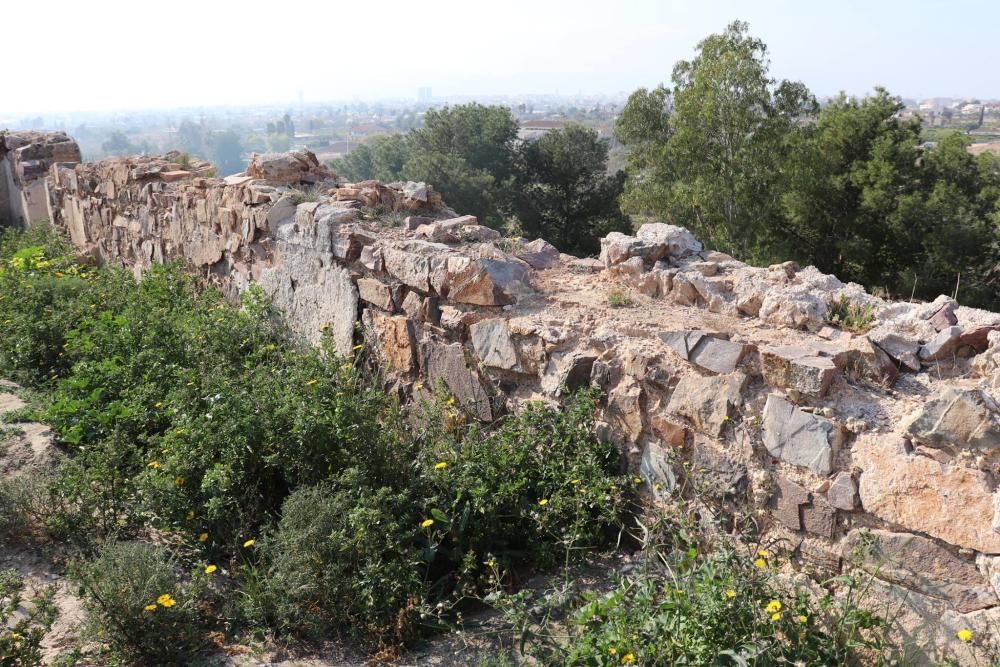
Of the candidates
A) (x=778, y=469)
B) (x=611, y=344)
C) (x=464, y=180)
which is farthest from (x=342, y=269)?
(x=464, y=180)

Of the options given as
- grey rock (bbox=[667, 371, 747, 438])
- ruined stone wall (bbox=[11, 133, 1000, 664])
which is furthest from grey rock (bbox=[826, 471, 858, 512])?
grey rock (bbox=[667, 371, 747, 438])

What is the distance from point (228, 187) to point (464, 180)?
13.2 m

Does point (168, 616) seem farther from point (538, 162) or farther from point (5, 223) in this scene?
point (538, 162)

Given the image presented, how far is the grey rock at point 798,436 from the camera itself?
2973 millimetres

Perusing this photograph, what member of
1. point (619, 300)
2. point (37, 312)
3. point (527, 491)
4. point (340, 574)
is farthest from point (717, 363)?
point (37, 312)

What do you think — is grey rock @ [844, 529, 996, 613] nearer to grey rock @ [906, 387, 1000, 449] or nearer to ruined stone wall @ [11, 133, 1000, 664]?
ruined stone wall @ [11, 133, 1000, 664]

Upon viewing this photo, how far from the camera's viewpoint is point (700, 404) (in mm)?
3346

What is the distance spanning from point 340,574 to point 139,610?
0.74m

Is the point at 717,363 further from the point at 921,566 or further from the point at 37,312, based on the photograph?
the point at 37,312

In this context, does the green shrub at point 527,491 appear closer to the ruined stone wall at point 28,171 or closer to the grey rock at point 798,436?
the grey rock at point 798,436

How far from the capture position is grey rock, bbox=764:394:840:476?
297 cm

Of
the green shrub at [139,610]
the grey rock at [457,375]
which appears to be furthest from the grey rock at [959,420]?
the green shrub at [139,610]

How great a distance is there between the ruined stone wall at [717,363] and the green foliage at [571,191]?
14660mm

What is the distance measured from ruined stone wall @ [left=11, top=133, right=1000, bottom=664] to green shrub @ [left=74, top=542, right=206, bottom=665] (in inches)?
70.1
